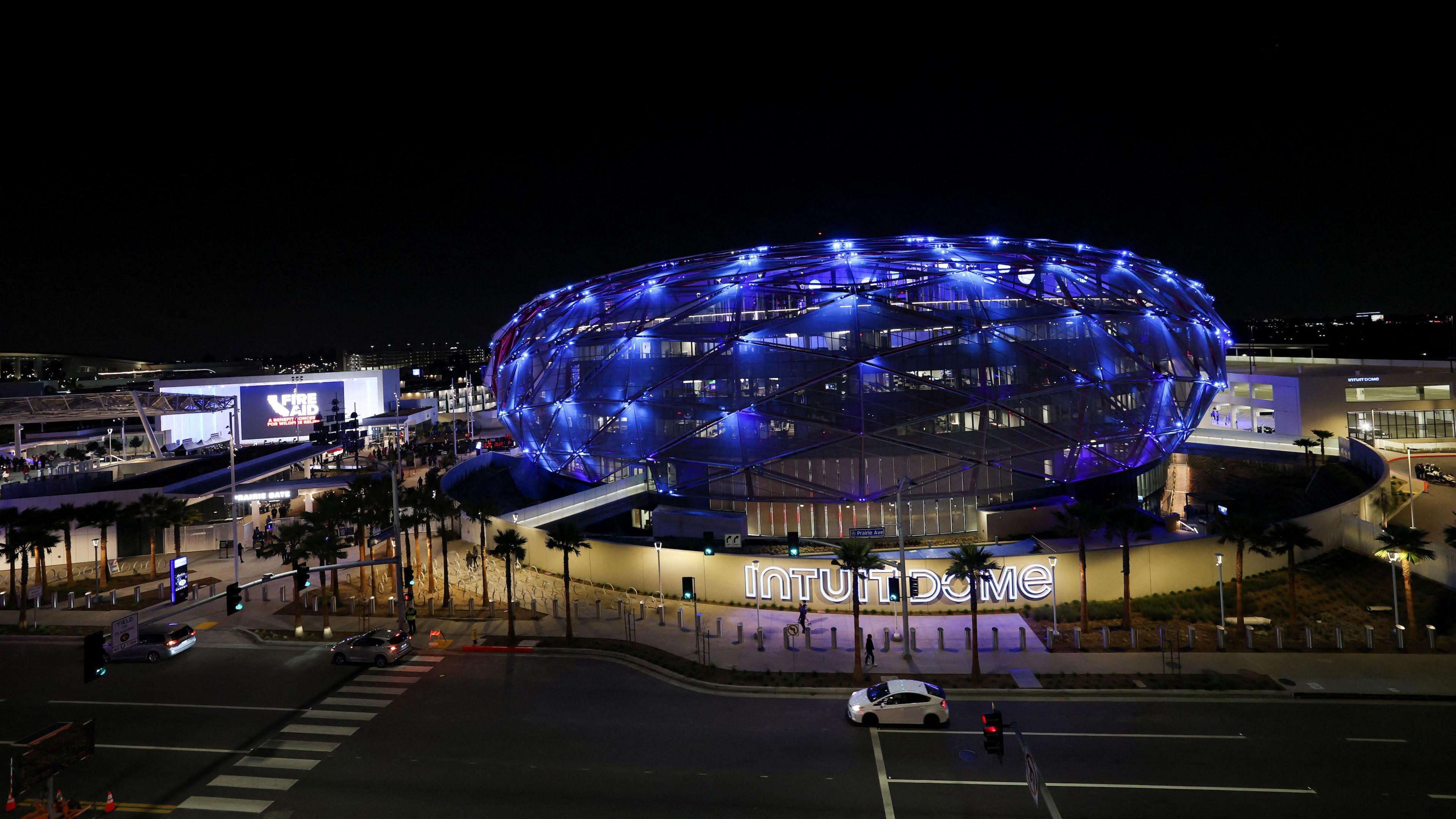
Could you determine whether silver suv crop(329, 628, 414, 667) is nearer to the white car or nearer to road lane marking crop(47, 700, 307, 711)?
road lane marking crop(47, 700, 307, 711)

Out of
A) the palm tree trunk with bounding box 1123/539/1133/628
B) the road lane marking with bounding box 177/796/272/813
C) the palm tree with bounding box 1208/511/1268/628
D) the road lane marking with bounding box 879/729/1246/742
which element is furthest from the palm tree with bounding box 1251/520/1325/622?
the road lane marking with bounding box 177/796/272/813

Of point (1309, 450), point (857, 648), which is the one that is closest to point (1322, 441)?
point (1309, 450)

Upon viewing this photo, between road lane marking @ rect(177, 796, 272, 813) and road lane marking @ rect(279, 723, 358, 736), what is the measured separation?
314 cm

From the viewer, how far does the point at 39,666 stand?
25.1 metres

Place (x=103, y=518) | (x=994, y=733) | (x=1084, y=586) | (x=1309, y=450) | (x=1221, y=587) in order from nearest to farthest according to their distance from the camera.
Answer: (x=994, y=733) → (x=1221, y=587) → (x=1084, y=586) → (x=103, y=518) → (x=1309, y=450)

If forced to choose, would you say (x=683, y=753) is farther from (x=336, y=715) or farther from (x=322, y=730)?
(x=336, y=715)

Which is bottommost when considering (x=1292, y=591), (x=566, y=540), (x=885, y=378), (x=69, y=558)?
(x=1292, y=591)

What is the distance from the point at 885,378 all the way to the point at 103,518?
37225 mm

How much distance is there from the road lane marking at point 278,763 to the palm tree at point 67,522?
79.4 feet

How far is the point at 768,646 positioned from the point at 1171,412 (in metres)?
26.2

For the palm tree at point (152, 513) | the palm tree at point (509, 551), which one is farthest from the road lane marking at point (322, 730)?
the palm tree at point (152, 513)

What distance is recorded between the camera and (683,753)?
1753 centimetres

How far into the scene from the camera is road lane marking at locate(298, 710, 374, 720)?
2011 cm

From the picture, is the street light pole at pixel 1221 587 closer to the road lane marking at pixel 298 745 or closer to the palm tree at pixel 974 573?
the palm tree at pixel 974 573
